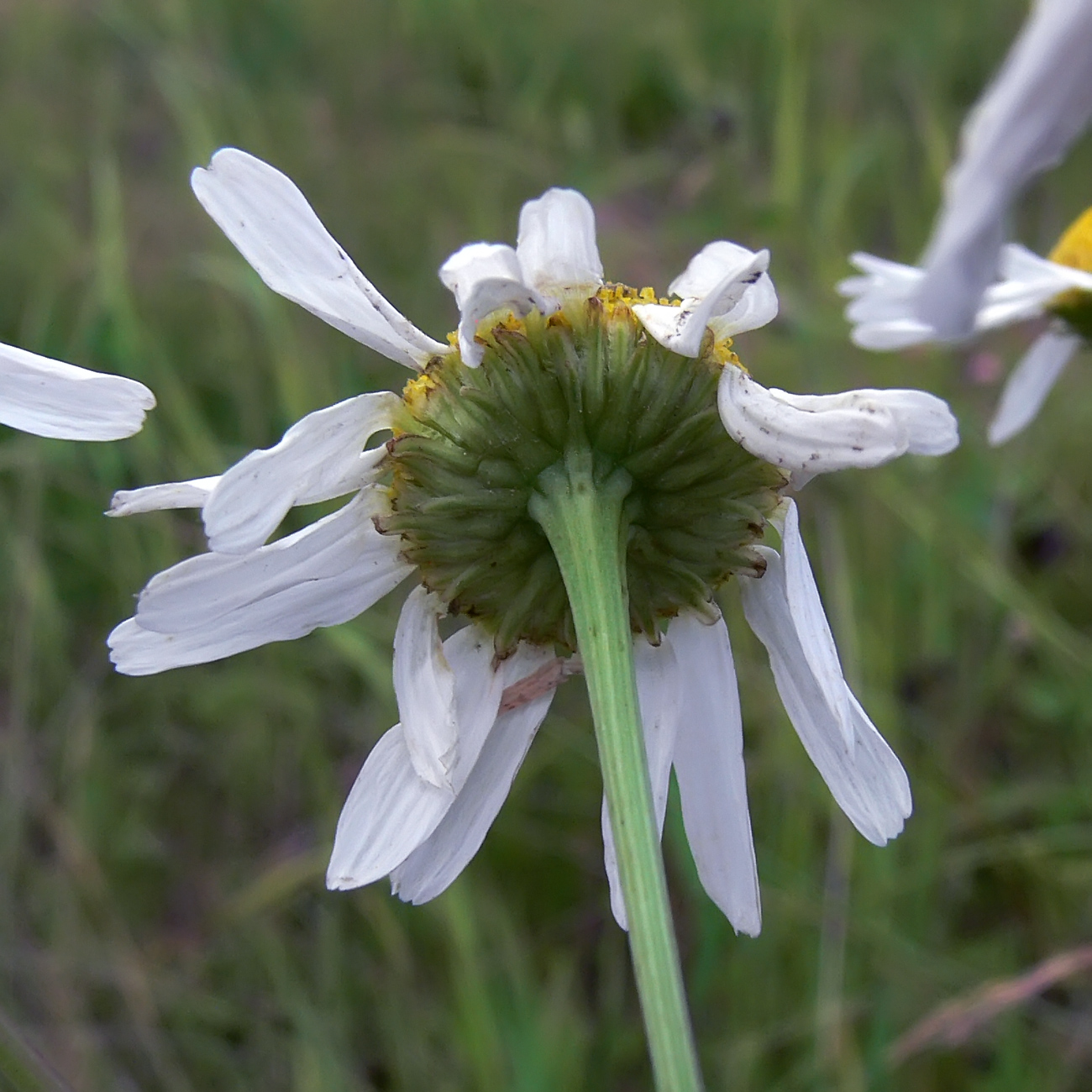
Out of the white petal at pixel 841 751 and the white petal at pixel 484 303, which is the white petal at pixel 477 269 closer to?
the white petal at pixel 484 303

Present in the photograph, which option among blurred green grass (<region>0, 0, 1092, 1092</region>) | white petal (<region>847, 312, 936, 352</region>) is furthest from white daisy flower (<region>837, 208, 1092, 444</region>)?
blurred green grass (<region>0, 0, 1092, 1092</region>)

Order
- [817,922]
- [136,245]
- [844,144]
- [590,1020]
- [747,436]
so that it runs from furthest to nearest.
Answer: [136,245]
[844,144]
[590,1020]
[817,922]
[747,436]

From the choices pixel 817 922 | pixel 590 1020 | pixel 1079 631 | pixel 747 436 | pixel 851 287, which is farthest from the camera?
pixel 1079 631

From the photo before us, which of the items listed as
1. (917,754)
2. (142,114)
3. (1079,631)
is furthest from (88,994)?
(142,114)

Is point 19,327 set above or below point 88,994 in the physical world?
above

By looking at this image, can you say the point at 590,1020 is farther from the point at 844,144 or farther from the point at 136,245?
the point at 136,245

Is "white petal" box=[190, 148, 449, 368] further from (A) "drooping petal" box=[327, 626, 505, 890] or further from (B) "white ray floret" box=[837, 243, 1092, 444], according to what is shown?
(B) "white ray floret" box=[837, 243, 1092, 444]
